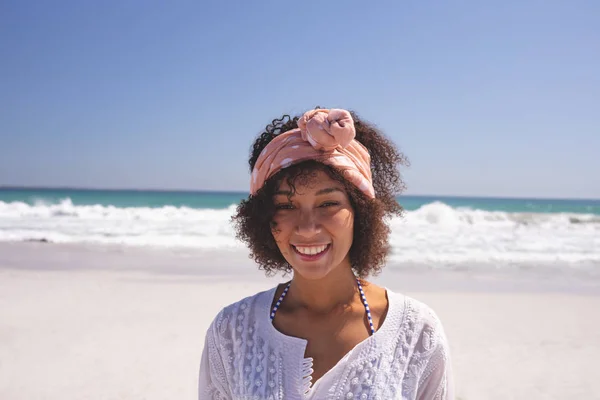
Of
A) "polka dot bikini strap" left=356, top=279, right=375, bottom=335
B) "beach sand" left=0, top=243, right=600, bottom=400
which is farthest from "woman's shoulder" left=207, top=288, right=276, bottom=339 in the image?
"beach sand" left=0, top=243, right=600, bottom=400

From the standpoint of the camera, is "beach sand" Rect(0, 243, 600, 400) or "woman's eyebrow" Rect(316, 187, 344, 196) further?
"beach sand" Rect(0, 243, 600, 400)

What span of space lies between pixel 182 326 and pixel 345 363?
473 centimetres

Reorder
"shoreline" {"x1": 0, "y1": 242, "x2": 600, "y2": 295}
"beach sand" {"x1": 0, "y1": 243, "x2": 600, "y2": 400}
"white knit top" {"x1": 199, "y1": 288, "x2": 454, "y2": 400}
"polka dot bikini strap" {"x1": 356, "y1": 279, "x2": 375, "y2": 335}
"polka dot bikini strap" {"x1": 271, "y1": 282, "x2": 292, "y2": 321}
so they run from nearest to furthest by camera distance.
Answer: "white knit top" {"x1": 199, "y1": 288, "x2": 454, "y2": 400}, "polka dot bikini strap" {"x1": 356, "y1": 279, "x2": 375, "y2": 335}, "polka dot bikini strap" {"x1": 271, "y1": 282, "x2": 292, "y2": 321}, "beach sand" {"x1": 0, "y1": 243, "x2": 600, "y2": 400}, "shoreline" {"x1": 0, "y1": 242, "x2": 600, "y2": 295}

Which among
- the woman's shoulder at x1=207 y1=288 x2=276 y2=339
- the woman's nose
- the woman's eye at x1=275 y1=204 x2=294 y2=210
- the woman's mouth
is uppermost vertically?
the woman's eye at x1=275 y1=204 x2=294 y2=210

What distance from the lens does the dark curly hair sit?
1.73 meters

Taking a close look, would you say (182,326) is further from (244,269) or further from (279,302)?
(279,302)

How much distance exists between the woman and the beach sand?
3.00 metres

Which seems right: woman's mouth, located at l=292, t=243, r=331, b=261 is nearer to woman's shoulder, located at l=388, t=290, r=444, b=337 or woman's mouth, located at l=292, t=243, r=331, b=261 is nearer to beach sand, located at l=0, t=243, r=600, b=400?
woman's shoulder, located at l=388, t=290, r=444, b=337

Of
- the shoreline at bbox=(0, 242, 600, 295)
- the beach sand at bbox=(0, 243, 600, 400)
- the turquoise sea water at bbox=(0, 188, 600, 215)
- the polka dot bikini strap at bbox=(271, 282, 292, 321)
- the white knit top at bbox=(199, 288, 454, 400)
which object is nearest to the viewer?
the white knit top at bbox=(199, 288, 454, 400)

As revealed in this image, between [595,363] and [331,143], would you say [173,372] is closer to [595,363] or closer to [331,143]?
[331,143]

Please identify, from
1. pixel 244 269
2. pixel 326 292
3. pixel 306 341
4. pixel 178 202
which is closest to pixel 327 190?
pixel 326 292

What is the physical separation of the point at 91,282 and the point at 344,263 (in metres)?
7.31

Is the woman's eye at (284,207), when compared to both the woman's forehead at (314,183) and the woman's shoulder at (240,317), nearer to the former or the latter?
the woman's forehead at (314,183)

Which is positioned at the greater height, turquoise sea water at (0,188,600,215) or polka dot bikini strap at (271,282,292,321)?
polka dot bikini strap at (271,282,292,321)
